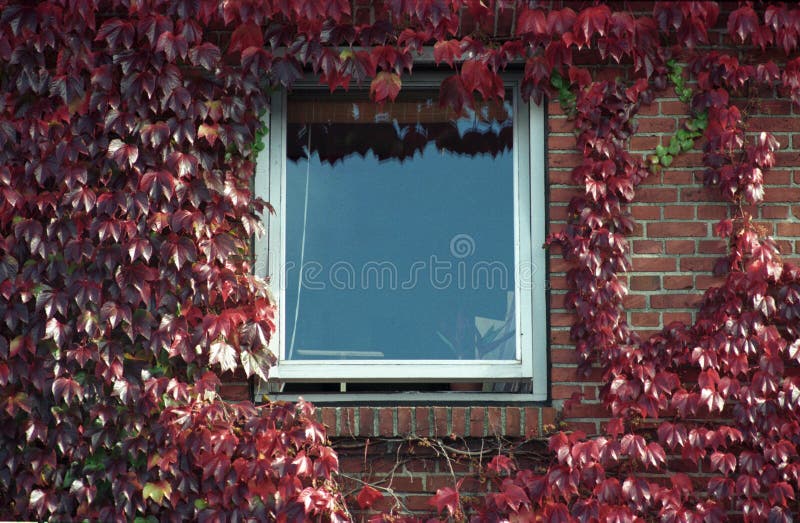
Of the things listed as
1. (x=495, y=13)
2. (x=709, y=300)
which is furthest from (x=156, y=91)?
(x=709, y=300)

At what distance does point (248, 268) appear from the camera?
14.4 feet

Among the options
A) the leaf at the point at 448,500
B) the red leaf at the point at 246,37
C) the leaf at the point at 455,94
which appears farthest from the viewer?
the leaf at the point at 455,94

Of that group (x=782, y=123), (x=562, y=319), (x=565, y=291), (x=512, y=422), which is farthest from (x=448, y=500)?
(x=782, y=123)

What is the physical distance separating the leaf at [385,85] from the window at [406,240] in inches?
9.4

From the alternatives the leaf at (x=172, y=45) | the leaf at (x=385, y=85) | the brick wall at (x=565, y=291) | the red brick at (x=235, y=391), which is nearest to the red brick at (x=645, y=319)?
the brick wall at (x=565, y=291)

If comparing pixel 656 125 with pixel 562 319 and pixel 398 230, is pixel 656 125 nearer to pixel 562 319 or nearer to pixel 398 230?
pixel 562 319

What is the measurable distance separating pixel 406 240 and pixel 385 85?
0.72 m

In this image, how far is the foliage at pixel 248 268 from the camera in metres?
4.17

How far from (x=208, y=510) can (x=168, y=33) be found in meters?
2.05

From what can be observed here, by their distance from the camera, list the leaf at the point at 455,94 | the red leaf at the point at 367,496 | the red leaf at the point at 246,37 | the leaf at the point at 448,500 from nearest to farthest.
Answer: the leaf at the point at 448,500
the red leaf at the point at 367,496
the red leaf at the point at 246,37
the leaf at the point at 455,94

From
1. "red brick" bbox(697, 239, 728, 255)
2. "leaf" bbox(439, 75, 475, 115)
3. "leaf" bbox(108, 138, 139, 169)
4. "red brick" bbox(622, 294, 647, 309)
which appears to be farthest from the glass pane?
"red brick" bbox(697, 239, 728, 255)

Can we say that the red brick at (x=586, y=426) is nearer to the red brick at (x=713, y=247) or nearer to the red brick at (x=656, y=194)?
the red brick at (x=713, y=247)

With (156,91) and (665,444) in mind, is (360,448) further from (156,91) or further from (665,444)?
(156,91)

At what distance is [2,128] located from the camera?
14.2 feet
